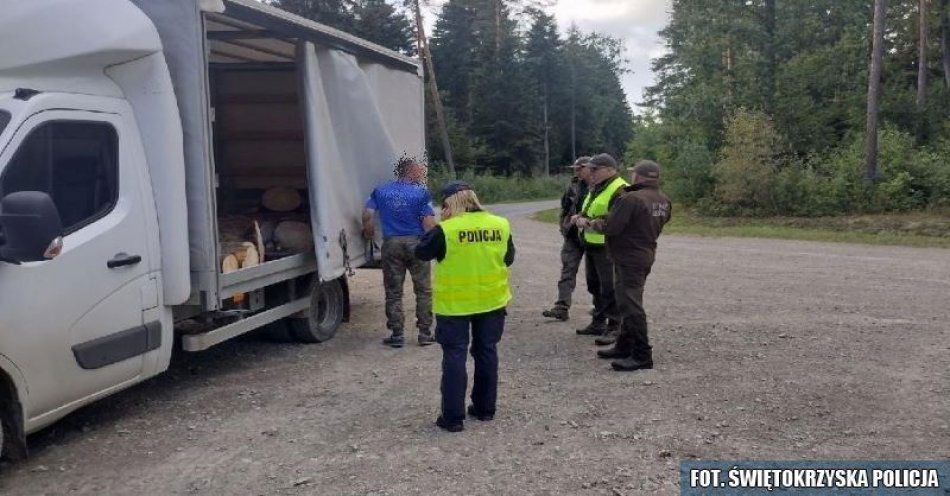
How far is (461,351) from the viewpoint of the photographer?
5375mm

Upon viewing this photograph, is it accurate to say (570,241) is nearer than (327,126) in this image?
No

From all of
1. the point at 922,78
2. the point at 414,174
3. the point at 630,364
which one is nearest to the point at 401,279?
the point at 414,174

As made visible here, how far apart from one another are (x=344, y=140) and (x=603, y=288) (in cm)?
286

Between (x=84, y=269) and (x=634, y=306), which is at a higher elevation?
(x=84, y=269)

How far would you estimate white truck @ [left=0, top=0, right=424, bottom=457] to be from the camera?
446 cm

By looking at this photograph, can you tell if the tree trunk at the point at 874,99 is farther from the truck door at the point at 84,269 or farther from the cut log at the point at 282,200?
the truck door at the point at 84,269

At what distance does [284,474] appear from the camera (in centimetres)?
464

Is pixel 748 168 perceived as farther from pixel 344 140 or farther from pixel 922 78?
pixel 344 140

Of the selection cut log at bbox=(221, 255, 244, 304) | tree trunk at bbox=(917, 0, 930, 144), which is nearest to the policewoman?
cut log at bbox=(221, 255, 244, 304)

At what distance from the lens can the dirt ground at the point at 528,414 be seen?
463 centimetres

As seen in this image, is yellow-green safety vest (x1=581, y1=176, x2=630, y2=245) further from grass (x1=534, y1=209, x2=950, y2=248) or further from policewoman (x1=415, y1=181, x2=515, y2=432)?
grass (x1=534, y1=209, x2=950, y2=248)

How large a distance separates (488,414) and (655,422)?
44.0 inches

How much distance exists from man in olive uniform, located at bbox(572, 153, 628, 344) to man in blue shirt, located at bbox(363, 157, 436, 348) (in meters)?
1.46

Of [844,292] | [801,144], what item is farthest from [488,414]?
[801,144]
